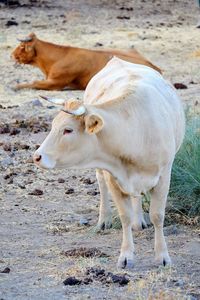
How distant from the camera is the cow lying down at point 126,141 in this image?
20.6 feet

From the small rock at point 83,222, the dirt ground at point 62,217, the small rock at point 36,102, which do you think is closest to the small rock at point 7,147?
the dirt ground at point 62,217

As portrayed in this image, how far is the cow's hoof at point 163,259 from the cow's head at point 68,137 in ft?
3.44

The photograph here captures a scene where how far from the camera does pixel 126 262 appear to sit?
272 inches

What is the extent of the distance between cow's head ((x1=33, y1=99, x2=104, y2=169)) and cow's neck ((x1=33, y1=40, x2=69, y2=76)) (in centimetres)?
803

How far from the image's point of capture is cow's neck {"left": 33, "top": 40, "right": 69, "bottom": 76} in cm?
1431

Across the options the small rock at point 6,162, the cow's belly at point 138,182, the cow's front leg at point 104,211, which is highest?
the cow's belly at point 138,182

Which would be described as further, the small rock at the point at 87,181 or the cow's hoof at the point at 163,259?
the small rock at the point at 87,181

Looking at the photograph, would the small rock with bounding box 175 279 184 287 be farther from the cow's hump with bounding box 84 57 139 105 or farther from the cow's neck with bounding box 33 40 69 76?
the cow's neck with bounding box 33 40 69 76

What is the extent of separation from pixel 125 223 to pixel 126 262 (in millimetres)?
260

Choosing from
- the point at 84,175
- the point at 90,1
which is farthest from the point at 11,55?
the point at 90,1

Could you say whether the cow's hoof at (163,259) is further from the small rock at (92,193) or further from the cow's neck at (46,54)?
the cow's neck at (46,54)

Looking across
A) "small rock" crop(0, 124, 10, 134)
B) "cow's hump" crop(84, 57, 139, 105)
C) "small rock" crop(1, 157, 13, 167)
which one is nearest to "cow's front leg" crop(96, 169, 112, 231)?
"cow's hump" crop(84, 57, 139, 105)

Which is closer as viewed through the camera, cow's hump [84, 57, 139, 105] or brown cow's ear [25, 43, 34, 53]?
cow's hump [84, 57, 139, 105]

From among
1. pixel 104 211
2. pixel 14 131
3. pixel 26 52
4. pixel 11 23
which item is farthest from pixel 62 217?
pixel 11 23
